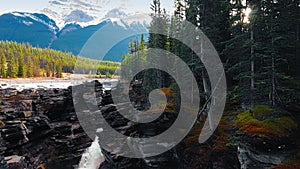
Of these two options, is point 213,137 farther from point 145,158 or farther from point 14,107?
point 14,107

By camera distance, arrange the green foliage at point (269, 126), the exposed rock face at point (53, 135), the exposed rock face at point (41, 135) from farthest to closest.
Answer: the exposed rock face at point (41, 135) → the exposed rock face at point (53, 135) → the green foliage at point (269, 126)

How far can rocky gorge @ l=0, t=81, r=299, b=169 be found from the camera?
1727cm

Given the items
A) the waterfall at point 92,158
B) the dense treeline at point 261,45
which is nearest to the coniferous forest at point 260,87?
the dense treeline at point 261,45

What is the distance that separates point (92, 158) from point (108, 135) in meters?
3.64

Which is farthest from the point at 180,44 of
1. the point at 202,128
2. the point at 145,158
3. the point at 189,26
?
the point at 145,158

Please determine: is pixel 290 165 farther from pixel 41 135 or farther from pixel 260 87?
pixel 41 135

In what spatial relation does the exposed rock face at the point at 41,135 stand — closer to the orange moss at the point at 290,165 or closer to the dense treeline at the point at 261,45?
the dense treeline at the point at 261,45

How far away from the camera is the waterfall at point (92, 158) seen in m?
32.7

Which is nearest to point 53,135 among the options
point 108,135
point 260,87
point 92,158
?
point 92,158

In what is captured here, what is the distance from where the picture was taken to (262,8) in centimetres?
2164

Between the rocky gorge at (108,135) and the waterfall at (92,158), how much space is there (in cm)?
66

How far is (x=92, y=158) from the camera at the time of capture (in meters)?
34.2

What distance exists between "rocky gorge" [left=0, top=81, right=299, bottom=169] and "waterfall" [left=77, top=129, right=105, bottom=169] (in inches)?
26.1

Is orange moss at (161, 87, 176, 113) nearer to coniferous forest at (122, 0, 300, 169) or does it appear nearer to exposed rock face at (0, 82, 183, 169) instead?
exposed rock face at (0, 82, 183, 169)
